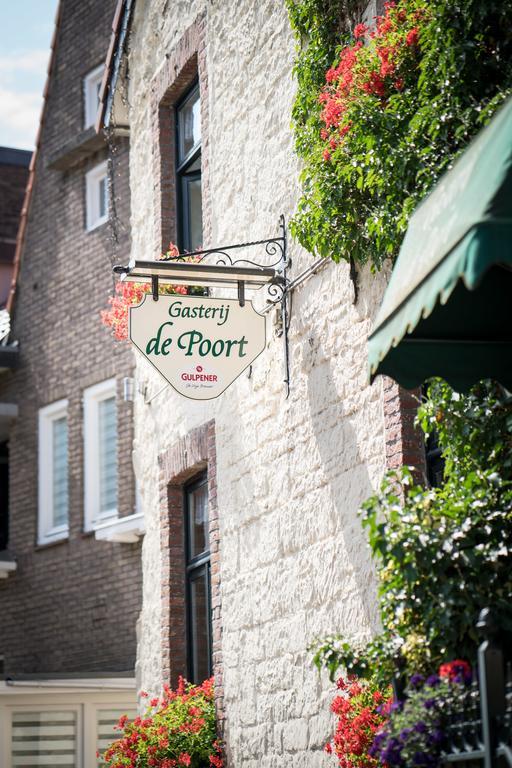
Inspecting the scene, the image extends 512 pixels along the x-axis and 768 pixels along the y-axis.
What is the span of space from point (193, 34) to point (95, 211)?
5.74 metres

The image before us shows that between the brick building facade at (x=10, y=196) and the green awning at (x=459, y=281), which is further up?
the brick building facade at (x=10, y=196)

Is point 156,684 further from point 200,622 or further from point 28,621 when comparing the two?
point 28,621

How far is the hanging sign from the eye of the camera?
8.62m

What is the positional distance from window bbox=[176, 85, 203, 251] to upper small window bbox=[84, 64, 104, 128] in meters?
5.09

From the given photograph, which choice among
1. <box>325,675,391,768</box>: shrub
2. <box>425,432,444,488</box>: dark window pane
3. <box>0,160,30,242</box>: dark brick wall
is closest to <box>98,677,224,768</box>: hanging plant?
<box>325,675,391,768</box>: shrub

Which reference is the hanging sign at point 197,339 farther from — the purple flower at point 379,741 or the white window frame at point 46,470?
the white window frame at point 46,470

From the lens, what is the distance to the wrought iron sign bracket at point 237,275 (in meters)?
8.85

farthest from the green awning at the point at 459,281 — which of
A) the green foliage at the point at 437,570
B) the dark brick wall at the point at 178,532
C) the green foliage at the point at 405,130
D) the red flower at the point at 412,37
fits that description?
the dark brick wall at the point at 178,532

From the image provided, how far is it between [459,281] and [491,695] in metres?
1.90

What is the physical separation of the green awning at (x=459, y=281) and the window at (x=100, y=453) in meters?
9.95

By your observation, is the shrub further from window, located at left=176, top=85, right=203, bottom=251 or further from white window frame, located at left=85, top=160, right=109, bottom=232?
white window frame, located at left=85, top=160, right=109, bottom=232

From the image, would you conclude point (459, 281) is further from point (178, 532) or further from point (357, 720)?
point (178, 532)

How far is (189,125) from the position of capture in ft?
39.5

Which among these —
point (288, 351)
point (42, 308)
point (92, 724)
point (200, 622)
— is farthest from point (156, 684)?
point (42, 308)
